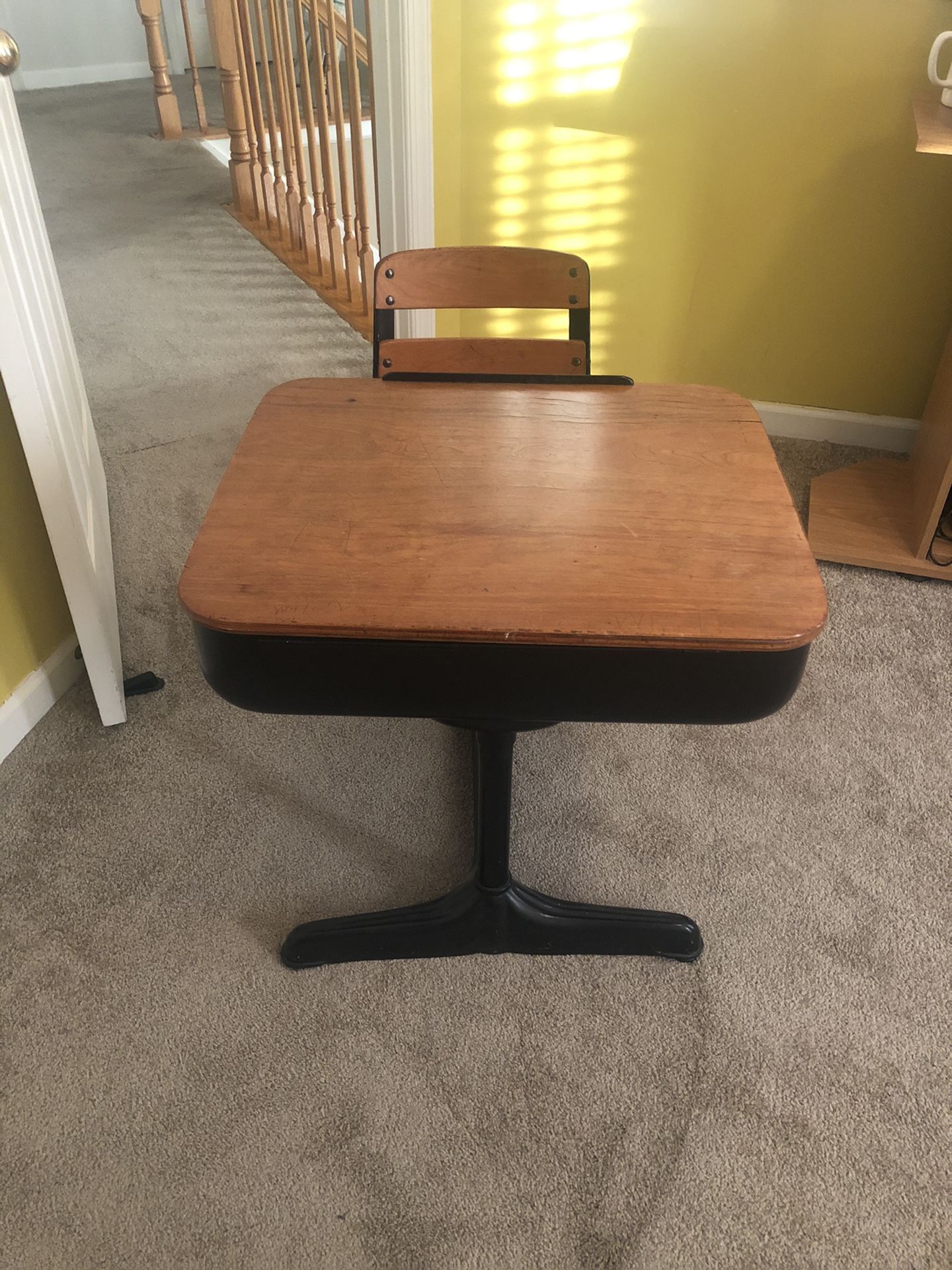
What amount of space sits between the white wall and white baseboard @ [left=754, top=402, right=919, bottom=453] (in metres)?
5.18

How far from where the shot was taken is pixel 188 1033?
1.34 meters

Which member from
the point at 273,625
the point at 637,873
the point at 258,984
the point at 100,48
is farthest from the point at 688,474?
the point at 100,48

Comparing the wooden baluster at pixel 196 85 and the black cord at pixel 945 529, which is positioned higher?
the wooden baluster at pixel 196 85

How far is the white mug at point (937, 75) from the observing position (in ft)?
6.17

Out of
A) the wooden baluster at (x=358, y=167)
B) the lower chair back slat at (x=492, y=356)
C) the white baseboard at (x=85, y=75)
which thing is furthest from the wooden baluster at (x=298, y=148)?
the white baseboard at (x=85, y=75)

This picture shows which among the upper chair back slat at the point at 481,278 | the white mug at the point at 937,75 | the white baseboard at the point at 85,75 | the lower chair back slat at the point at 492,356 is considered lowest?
the white baseboard at the point at 85,75

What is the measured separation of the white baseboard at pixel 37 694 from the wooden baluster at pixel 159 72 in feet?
13.1

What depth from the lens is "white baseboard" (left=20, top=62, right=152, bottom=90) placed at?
5848 millimetres

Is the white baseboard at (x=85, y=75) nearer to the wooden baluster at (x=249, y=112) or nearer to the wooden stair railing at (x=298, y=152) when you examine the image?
the wooden stair railing at (x=298, y=152)

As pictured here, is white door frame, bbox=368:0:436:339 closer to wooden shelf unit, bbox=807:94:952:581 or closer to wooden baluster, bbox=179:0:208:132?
wooden shelf unit, bbox=807:94:952:581

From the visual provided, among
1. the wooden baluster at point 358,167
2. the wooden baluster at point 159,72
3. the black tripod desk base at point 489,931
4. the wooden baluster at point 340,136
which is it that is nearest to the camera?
the black tripod desk base at point 489,931

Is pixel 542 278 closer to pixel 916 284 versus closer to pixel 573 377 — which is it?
pixel 573 377

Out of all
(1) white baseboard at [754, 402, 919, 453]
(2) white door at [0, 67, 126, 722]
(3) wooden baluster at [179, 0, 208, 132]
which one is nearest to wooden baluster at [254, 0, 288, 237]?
(3) wooden baluster at [179, 0, 208, 132]

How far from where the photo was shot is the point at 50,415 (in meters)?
1.59
